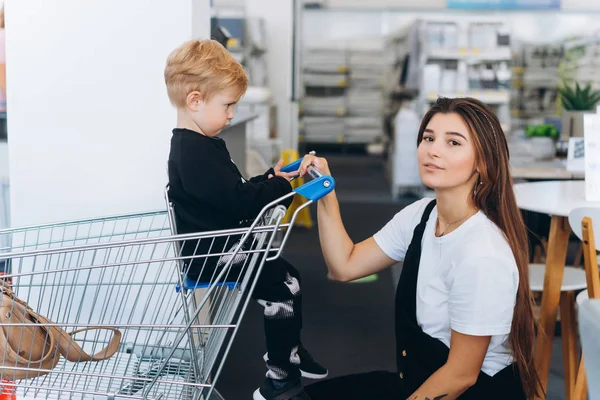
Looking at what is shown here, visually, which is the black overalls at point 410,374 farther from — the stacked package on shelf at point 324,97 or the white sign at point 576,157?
the stacked package on shelf at point 324,97

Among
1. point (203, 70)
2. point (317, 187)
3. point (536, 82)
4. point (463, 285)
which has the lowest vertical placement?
point (463, 285)

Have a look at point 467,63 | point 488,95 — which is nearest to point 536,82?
point 467,63

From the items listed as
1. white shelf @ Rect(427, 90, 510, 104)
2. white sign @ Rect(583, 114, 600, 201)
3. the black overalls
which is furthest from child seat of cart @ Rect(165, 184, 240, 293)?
white shelf @ Rect(427, 90, 510, 104)

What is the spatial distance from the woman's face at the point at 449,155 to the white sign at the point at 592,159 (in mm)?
1446

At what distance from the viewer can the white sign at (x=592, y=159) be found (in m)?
3.15

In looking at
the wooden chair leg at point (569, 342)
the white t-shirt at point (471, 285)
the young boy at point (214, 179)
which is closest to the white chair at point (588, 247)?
the wooden chair leg at point (569, 342)

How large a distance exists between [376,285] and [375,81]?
8.86 metres

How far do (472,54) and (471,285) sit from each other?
6602mm

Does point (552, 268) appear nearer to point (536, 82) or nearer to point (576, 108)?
point (576, 108)

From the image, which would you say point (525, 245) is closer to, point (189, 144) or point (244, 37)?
point (189, 144)

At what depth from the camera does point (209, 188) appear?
7.02 feet

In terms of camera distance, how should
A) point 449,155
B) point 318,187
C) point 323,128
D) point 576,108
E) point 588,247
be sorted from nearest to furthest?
1. point 318,187
2. point 449,155
3. point 588,247
4. point 576,108
5. point 323,128

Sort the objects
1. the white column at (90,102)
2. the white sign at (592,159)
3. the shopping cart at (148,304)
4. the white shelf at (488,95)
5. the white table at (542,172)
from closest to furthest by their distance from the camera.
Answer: the shopping cart at (148,304), the white column at (90,102), the white sign at (592,159), the white table at (542,172), the white shelf at (488,95)

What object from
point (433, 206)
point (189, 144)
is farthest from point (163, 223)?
point (433, 206)
